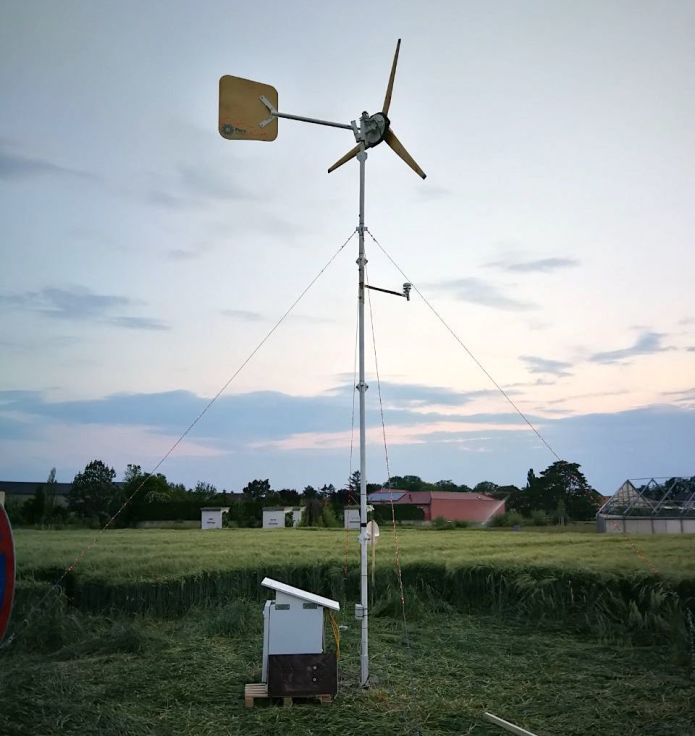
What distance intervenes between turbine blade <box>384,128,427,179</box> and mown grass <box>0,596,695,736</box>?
6.23 m

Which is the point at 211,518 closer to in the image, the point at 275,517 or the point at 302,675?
the point at 275,517

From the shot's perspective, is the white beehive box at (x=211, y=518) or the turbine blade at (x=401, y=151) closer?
the turbine blade at (x=401, y=151)

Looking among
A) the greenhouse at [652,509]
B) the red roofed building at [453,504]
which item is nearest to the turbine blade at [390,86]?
the greenhouse at [652,509]

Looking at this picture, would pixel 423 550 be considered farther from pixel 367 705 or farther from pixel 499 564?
pixel 367 705

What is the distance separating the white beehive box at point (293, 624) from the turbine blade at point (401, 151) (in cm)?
522

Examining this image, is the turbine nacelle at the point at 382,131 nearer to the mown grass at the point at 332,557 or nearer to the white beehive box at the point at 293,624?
the white beehive box at the point at 293,624

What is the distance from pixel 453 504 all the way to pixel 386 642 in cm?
2557

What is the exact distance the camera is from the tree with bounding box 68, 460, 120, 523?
37.6m

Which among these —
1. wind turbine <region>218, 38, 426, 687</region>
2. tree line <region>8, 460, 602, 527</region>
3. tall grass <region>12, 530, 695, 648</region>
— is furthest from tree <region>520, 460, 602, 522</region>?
wind turbine <region>218, 38, 426, 687</region>

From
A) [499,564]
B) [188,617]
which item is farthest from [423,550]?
[188,617]

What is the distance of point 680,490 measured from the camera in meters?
24.4

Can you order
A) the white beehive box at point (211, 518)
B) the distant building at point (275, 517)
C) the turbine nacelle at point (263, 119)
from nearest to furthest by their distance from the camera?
1. the turbine nacelle at point (263, 119)
2. the white beehive box at point (211, 518)
3. the distant building at point (275, 517)

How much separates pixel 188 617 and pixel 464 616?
485cm

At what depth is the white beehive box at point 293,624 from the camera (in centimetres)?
803
